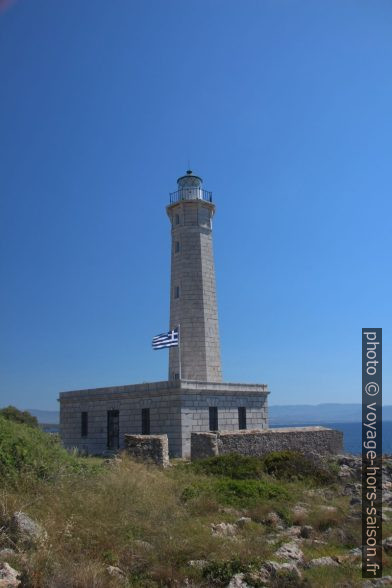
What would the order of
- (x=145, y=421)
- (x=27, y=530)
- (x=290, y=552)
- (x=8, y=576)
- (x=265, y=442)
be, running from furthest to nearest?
1. (x=145, y=421)
2. (x=265, y=442)
3. (x=290, y=552)
4. (x=27, y=530)
5. (x=8, y=576)

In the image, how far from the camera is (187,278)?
2558 cm

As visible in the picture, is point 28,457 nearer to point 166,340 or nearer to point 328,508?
point 328,508

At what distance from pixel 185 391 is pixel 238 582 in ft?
48.2

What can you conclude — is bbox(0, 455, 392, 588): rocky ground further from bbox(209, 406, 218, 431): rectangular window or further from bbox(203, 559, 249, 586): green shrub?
bbox(209, 406, 218, 431): rectangular window

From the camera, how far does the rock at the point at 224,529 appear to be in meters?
8.53

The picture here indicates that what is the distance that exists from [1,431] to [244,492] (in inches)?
213

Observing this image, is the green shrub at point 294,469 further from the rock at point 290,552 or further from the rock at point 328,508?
the rock at point 290,552

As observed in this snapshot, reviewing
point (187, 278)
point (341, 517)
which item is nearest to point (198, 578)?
point (341, 517)

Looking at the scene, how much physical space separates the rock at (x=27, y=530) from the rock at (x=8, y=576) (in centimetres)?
57

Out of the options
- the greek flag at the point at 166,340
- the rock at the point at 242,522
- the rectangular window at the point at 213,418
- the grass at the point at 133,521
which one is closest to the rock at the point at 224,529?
the grass at the point at 133,521

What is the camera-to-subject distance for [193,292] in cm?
2536

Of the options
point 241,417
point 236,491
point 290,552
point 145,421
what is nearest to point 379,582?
point 290,552

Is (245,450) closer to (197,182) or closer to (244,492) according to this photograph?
(244,492)

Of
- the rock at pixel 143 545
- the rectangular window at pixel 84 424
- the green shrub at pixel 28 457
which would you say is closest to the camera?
the rock at pixel 143 545
